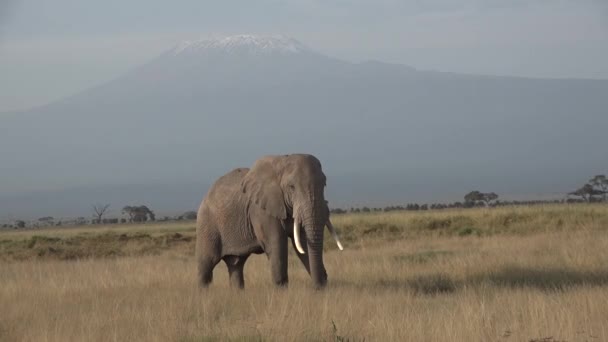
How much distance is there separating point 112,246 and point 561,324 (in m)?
24.7

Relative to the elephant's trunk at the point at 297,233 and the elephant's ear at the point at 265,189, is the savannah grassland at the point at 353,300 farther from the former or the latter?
the elephant's ear at the point at 265,189

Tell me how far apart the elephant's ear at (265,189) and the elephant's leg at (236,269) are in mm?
1054

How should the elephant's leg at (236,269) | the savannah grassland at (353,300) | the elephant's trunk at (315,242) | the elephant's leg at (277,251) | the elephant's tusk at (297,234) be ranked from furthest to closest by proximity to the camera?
the elephant's leg at (236,269) < the elephant's leg at (277,251) < the elephant's tusk at (297,234) < the elephant's trunk at (315,242) < the savannah grassland at (353,300)

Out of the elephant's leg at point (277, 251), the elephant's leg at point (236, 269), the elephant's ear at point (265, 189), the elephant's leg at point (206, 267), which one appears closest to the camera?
the elephant's leg at point (277, 251)

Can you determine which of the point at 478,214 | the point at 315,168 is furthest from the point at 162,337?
the point at 478,214

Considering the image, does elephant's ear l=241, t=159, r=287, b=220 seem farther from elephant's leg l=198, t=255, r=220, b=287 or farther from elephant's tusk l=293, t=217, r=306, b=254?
elephant's leg l=198, t=255, r=220, b=287

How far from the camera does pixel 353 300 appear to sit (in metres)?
10.4

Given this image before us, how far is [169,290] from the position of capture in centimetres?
1288

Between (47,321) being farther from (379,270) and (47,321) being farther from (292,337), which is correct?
(379,270)

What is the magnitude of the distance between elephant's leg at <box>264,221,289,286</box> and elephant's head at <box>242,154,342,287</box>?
190 millimetres

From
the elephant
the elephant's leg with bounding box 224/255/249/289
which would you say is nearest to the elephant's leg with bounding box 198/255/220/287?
the elephant

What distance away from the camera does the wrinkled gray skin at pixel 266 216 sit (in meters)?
12.1

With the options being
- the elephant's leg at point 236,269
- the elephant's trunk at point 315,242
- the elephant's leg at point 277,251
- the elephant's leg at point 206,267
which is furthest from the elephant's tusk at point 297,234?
the elephant's leg at point 206,267

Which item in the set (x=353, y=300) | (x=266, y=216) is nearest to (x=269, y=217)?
(x=266, y=216)
